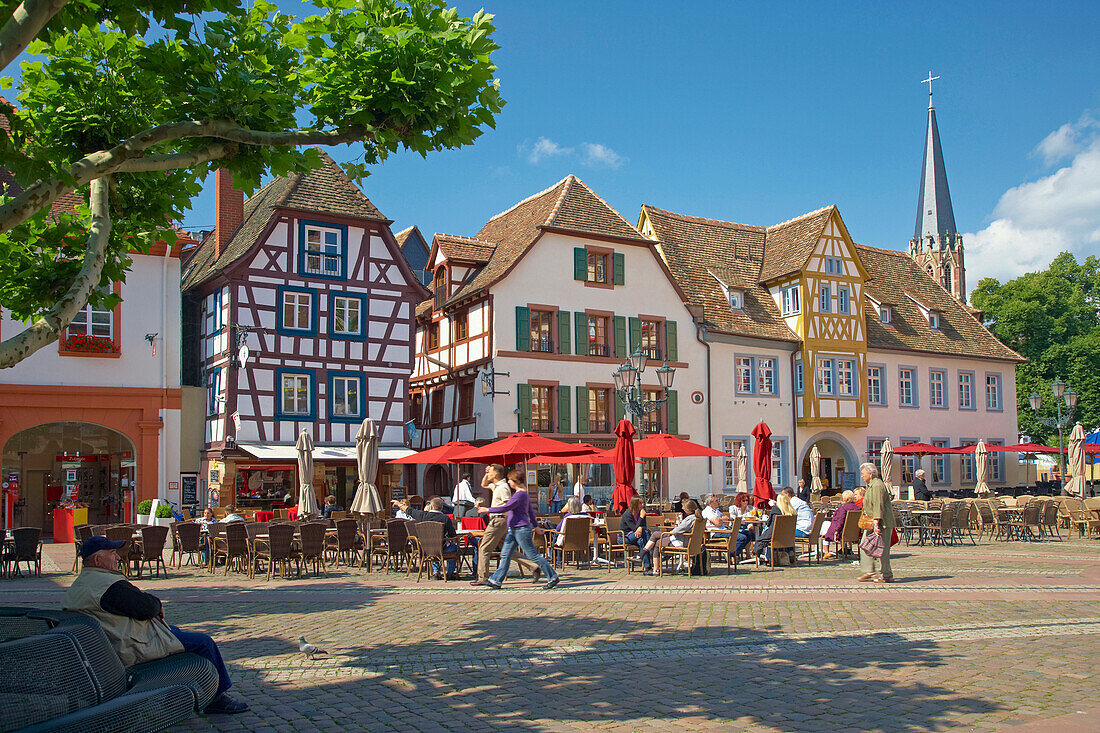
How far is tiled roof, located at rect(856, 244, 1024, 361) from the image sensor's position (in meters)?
41.4

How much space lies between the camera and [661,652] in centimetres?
891

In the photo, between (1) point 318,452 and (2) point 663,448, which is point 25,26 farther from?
(1) point 318,452

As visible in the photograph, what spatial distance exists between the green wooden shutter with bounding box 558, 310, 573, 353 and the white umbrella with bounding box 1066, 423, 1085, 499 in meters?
15.5

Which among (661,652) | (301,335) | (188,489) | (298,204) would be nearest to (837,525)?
(661,652)

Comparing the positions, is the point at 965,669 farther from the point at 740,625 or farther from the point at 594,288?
the point at 594,288

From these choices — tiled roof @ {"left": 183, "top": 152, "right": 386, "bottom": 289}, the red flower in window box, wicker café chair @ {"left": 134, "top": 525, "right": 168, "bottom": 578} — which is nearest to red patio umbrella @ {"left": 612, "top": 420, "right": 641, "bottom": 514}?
wicker café chair @ {"left": 134, "top": 525, "right": 168, "bottom": 578}

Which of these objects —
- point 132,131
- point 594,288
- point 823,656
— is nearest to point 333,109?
point 132,131

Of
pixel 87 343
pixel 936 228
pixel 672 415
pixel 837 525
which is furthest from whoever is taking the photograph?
pixel 936 228

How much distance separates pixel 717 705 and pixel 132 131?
6857 mm

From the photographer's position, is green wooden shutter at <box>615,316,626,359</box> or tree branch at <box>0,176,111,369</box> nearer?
tree branch at <box>0,176,111,369</box>

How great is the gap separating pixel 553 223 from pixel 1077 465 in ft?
57.8

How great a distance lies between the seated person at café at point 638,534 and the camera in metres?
16.1

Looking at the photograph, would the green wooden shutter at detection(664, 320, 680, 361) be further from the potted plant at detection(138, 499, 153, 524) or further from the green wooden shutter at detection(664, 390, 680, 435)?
the potted plant at detection(138, 499, 153, 524)

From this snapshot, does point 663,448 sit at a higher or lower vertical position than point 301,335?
lower
